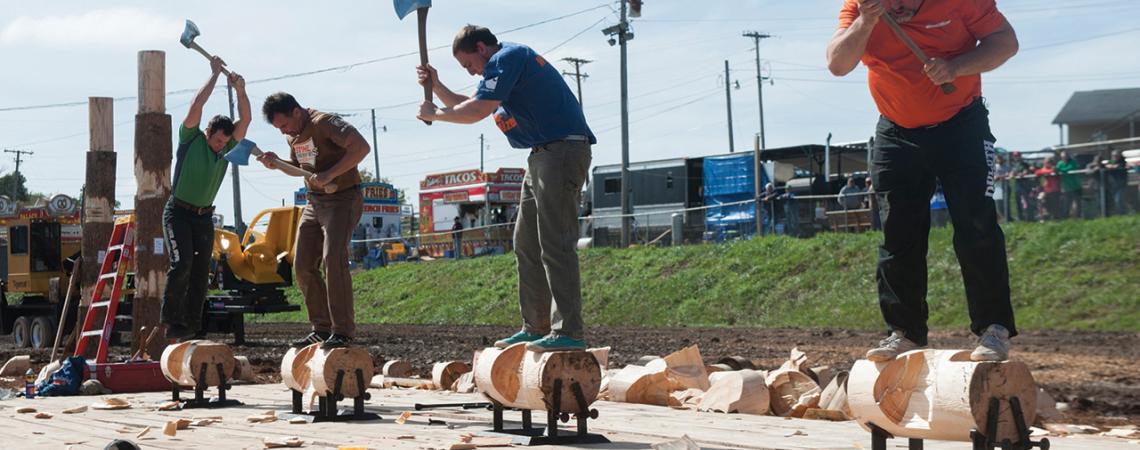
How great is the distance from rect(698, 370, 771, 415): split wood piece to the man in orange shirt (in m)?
2.35

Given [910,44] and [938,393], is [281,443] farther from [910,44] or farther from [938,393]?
[910,44]

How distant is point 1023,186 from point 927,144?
64.4ft

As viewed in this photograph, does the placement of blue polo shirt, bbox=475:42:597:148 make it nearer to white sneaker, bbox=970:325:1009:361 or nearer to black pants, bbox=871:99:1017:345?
black pants, bbox=871:99:1017:345

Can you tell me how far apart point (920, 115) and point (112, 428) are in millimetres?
4337

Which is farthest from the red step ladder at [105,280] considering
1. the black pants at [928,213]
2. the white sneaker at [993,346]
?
the white sneaker at [993,346]

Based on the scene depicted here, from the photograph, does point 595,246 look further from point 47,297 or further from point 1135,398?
point 1135,398

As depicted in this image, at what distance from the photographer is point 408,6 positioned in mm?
6609

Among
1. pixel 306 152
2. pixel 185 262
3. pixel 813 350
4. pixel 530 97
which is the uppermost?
pixel 530 97

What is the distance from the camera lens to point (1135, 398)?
26.7 ft

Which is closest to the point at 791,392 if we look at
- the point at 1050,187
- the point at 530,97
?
the point at 530,97

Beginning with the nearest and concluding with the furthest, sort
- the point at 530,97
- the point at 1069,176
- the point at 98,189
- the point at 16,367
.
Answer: the point at 530,97
the point at 98,189
the point at 16,367
the point at 1069,176

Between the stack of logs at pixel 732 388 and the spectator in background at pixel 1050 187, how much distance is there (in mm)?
16049

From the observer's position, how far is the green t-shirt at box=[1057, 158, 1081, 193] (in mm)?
21906

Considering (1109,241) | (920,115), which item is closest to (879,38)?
(920,115)
